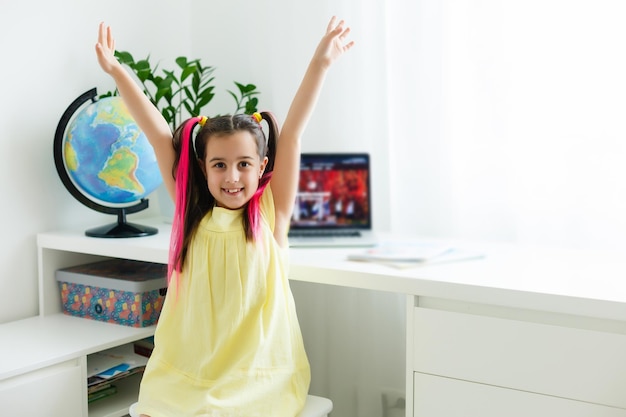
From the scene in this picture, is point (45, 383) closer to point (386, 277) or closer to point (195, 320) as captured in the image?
point (195, 320)

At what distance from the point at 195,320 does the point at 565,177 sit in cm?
92

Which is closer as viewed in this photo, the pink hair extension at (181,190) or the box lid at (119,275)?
the pink hair extension at (181,190)

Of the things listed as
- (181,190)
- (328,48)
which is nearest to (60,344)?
(181,190)

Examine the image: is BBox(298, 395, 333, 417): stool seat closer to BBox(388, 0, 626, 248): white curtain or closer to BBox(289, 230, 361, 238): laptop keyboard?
BBox(289, 230, 361, 238): laptop keyboard

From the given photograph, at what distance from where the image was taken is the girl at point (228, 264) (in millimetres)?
1367

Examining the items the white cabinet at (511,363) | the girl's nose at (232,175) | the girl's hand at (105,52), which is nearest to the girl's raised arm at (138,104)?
the girl's hand at (105,52)

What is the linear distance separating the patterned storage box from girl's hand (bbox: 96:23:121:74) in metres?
0.63

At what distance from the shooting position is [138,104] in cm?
142

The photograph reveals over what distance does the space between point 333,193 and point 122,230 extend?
1.81ft

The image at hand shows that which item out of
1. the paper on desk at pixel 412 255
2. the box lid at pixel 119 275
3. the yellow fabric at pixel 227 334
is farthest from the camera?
the box lid at pixel 119 275

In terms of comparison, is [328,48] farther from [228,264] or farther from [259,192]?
[228,264]

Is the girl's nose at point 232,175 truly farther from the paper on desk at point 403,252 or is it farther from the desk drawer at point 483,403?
the desk drawer at point 483,403

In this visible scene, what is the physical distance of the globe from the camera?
5.96 ft

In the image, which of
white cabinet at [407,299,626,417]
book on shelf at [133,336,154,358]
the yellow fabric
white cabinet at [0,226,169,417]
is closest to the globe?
white cabinet at [0,226,169,417]
